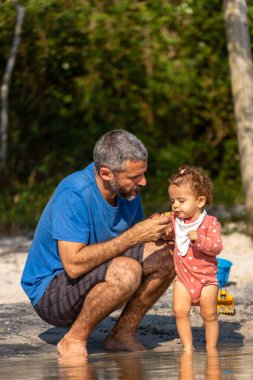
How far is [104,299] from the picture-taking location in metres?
6.10

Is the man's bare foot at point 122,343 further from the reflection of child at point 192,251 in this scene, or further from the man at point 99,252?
the reflection of child at point 192,251

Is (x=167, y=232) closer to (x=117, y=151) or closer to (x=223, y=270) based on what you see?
(x=117, y=151)

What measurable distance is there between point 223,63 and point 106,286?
944cm

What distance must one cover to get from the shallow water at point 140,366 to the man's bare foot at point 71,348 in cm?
7

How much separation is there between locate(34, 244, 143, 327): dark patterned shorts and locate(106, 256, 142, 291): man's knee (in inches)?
1.6

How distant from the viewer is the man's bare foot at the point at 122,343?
6.39 m

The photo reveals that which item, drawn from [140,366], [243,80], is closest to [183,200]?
[140,366]

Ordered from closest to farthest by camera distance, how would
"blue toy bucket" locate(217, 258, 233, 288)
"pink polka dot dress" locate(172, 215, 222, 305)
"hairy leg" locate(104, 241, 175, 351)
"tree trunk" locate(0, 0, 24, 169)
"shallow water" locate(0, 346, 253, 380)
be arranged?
"shallow water" locate(0, 346, 253, 380), "pink polka dot dress" locate(172, 215, 222, 305), "hairy leg" locate(104, 241, 175, 351), "blue toy bucket" locate(217, 258, 233, 288), "tree trunk" locate(0, 0, 24, 169)

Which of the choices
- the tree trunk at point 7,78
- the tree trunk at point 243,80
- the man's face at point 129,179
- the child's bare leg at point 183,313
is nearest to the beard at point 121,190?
the man's face at point 129,179

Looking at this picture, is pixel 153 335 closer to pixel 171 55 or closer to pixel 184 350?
pixel 184 350

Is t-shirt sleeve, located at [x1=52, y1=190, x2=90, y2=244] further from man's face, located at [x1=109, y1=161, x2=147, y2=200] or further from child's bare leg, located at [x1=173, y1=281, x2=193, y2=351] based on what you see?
child's bare leg, located at [x1=173, y1=281, x2=193, y2=351]

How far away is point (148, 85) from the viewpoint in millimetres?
15047

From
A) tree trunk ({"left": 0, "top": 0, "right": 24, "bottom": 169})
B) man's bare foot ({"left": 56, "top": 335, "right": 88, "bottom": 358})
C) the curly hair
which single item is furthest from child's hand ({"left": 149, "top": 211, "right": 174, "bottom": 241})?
tree trunk ({"left": 0, "top": 0, "right": 24, "bottom": 169})

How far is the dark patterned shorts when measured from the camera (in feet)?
20.2
